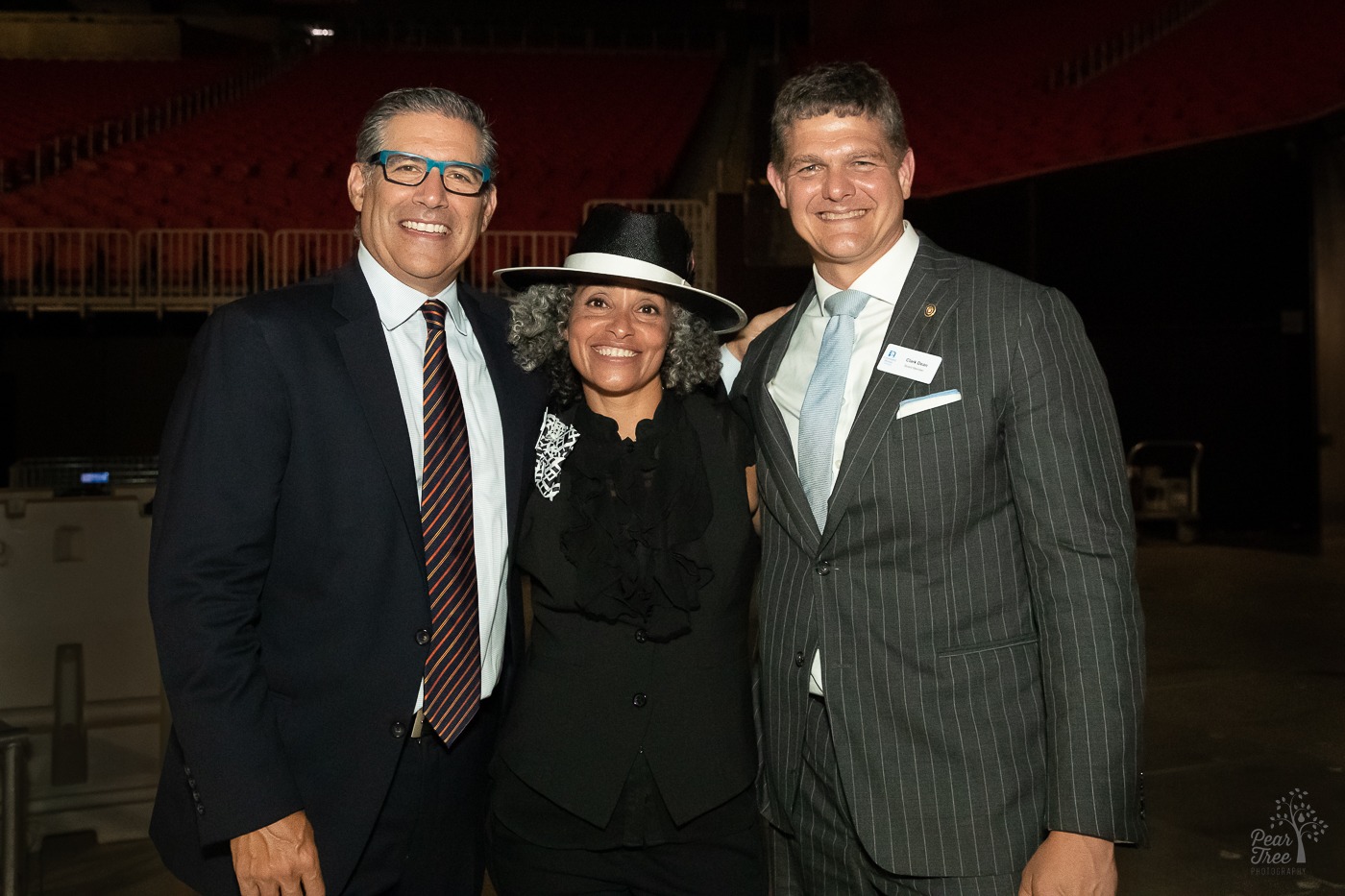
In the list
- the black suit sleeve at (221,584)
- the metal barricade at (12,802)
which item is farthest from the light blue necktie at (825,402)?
the metal barricade at (12,802)

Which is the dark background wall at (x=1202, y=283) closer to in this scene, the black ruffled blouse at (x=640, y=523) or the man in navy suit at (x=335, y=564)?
the black ruffled blouse at (x=640, y=523)

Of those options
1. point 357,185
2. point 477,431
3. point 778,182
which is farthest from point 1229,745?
point 357,185

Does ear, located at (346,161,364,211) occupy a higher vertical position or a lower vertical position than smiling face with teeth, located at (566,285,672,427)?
higher

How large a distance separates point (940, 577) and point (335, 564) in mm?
948

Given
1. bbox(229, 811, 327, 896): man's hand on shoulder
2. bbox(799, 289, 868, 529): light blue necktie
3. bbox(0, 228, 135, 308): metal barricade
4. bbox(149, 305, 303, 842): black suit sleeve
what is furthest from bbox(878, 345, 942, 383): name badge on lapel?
bbox(0, 228, 135, 308): metal barricade

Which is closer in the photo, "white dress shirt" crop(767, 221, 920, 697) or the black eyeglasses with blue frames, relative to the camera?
"white dress shirt" crop(767, 221, 920, 697)

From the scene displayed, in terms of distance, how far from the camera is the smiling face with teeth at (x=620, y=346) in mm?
1942

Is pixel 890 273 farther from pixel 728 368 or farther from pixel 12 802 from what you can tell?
pixel 12 802

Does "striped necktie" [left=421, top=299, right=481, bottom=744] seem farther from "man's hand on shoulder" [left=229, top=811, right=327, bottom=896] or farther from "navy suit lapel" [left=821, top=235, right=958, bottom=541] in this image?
"navy suit lapel" [left=821, top=235, right=958, bottom=541]

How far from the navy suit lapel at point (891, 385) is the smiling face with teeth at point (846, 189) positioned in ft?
0.39

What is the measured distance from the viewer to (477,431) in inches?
73.7

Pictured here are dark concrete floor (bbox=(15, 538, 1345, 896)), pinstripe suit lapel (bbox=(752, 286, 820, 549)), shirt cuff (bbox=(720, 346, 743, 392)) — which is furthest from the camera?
dark concrete floor (bbox=(15, 538, 1345, 896))

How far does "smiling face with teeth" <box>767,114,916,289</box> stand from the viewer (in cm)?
174

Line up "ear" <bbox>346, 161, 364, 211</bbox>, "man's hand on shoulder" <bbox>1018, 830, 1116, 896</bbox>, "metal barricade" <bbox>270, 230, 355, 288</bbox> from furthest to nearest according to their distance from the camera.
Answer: "metal barricade" <bbox>270, 230, 355, 288</bbox> < "ear" <bbox>346, 161, 364, 211</bbox> < "man's hand on shoulder" <bbox>1018, 830, 1116, 896</bbox>
